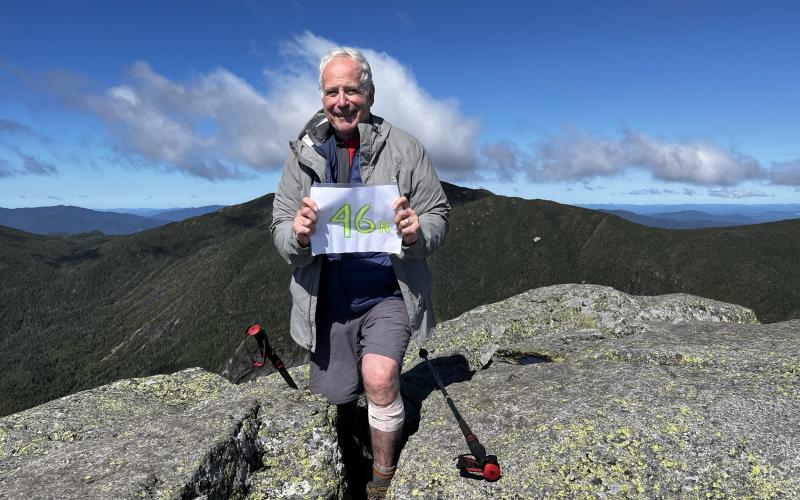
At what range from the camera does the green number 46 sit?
7.24 m

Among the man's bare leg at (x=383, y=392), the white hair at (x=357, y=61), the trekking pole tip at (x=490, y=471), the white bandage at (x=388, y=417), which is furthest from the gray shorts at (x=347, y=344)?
the white hair at (x=357, y=61)

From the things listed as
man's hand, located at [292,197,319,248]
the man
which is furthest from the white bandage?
man's hand, located at [292,197,319,248]

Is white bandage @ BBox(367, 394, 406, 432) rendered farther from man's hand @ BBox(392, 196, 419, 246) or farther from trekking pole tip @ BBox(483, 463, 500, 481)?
man's hand @ BBox(392, 196, 419, 246)

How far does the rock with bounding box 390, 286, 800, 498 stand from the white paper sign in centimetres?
338

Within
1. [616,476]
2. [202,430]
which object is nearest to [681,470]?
[616,476]

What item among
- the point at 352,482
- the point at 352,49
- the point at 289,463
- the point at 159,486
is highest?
the point at 352,49

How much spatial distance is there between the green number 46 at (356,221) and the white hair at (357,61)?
1.94 meters

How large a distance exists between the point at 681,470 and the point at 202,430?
273 inches

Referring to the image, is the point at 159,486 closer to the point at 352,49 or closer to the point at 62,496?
the point at 62,496

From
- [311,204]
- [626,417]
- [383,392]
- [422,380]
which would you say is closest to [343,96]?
Result: [311,204]

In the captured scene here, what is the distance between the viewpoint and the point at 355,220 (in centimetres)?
730

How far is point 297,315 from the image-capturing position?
830 cm

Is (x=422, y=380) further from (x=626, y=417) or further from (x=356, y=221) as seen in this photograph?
(x=356, y=221)

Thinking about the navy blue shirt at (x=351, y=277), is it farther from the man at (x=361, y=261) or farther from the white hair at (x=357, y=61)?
the white hair at (x=357, y=61)
